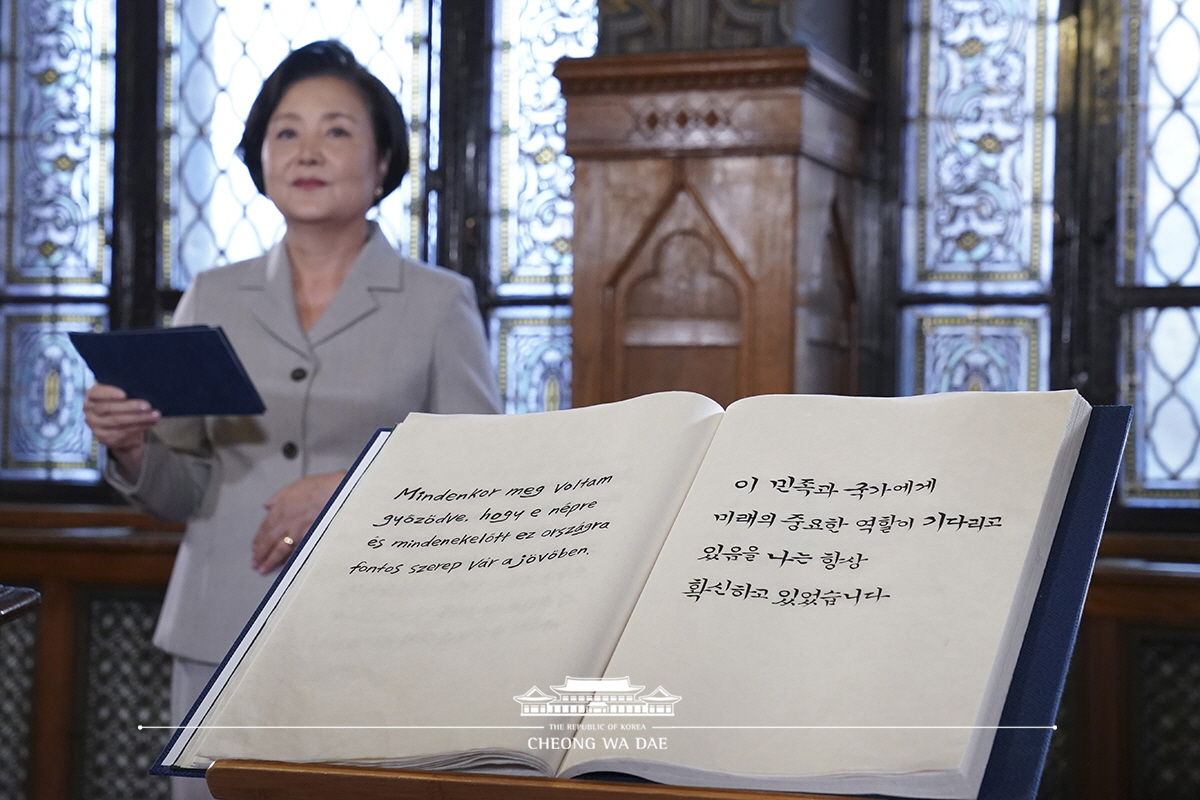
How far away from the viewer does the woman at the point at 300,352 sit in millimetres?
1967

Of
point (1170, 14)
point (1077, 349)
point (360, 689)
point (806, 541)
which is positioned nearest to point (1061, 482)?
point (806, 541)

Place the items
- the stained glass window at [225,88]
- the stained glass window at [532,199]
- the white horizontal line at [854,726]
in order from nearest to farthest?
the white horizontal line at [854,726] → the stained glass window at [532,199] → the stained glass window at [225,88]

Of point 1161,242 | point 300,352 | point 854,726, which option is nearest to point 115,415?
point 300,352

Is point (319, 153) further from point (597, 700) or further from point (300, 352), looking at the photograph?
point (597, 700)

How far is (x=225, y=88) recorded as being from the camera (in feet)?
12.9

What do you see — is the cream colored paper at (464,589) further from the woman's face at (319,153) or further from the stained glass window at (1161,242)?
the stained glass window at (1161,242)

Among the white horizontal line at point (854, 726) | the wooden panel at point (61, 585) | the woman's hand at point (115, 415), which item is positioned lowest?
the wooden panel at point (61, 585)

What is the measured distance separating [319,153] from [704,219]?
1.28 meters

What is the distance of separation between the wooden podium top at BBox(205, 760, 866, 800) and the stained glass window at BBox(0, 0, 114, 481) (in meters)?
3.49

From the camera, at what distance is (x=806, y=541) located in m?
0.77

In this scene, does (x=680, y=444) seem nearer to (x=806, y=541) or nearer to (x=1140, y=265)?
(x=806, y=541)

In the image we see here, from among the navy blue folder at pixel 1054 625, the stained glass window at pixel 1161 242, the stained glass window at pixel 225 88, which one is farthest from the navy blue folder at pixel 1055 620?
the stained glass window at pixel 225 88

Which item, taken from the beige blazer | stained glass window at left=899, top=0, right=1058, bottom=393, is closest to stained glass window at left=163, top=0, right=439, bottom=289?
stained glass window at left=899, top=0, right=1058, bottom=393

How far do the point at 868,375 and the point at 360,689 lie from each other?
283 cm
